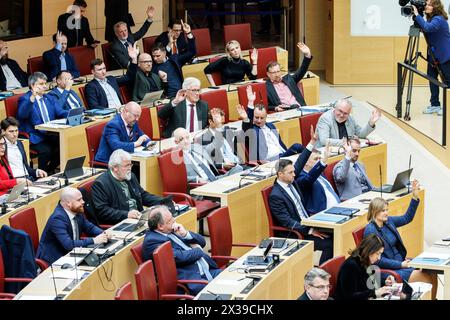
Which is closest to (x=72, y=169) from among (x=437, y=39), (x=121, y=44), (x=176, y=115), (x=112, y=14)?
(x=176, y=115)

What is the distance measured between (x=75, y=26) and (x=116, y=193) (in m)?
5.70

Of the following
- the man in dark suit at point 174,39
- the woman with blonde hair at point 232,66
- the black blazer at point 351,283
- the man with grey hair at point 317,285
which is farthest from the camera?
the man in dark suit at point 174,39

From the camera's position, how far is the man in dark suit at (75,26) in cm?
1489

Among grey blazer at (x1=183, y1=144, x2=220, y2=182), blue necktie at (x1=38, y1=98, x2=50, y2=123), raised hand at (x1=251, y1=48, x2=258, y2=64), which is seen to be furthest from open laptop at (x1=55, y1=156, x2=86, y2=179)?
raised hand at (x1=251, y1=48, x2=258, y2=64)

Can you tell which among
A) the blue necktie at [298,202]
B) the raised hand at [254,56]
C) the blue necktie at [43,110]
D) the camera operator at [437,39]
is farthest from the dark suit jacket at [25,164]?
the camera operator at [437,39]

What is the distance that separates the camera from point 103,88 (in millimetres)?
12953

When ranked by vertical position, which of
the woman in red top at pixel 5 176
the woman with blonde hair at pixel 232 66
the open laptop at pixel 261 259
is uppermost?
the woman with blonde hair at pixel 232 66

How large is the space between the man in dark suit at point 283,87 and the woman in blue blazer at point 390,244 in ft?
13.4

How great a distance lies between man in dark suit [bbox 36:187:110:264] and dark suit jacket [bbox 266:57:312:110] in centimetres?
480

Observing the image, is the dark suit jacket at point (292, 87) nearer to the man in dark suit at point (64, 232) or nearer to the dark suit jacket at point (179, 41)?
the dark suit jacket at point (179, 41)

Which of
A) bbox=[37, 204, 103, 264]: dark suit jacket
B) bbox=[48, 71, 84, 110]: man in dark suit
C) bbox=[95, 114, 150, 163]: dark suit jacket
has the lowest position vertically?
bbox=[37, 204, 103, 264]: dark suit jacket

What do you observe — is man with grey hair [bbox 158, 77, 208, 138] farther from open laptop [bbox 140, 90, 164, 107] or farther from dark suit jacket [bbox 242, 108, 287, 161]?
dark suit jacket [bbox 242, 108, 287, 161]

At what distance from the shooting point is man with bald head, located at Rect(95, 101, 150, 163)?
11.1 metres

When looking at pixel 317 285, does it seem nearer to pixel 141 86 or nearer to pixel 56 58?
pixel 141 86
